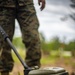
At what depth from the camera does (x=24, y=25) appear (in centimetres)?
609

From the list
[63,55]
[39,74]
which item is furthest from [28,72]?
[63,55]

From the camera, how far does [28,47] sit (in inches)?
241

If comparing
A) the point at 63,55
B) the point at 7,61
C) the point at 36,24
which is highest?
the point at 36,24

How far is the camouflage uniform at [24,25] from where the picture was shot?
608 cm

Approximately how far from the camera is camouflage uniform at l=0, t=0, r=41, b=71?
20.0 feet

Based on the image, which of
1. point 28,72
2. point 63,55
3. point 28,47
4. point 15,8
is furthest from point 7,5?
point 63,55

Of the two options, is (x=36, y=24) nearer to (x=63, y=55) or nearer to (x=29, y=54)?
(x=29, y=54)

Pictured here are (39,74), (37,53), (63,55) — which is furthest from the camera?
(63,55)

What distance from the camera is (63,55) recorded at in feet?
55.5

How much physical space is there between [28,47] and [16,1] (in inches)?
22.1

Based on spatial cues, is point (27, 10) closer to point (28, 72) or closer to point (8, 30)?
point (8, 30)

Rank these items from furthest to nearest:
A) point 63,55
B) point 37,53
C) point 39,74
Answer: point 63,55
point 37,53
point 39,74

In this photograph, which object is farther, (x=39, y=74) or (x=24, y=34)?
(x=24, y=34)

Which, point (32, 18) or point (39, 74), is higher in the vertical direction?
point (32, 18)
